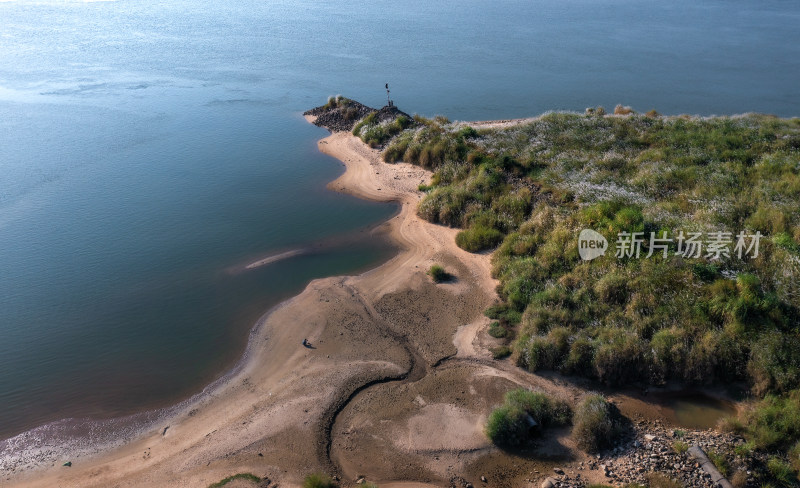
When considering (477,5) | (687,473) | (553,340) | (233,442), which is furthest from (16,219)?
(477,5)

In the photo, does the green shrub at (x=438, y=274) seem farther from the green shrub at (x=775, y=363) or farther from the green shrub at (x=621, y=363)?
the green shrub at (x=775, y=363)

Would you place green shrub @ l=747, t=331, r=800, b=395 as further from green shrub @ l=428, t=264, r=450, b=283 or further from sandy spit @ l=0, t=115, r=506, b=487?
green shrub @ l=428, t=264, r=450, b=283

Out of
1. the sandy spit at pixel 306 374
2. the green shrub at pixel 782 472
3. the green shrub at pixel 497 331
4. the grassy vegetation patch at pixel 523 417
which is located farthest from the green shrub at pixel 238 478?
the green shrub at pixel 782 472

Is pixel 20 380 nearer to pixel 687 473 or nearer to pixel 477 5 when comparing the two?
pixel 687 473

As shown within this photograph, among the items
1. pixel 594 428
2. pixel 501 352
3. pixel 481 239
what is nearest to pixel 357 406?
pixel 501 352

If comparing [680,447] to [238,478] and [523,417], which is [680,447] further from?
[238,478]
